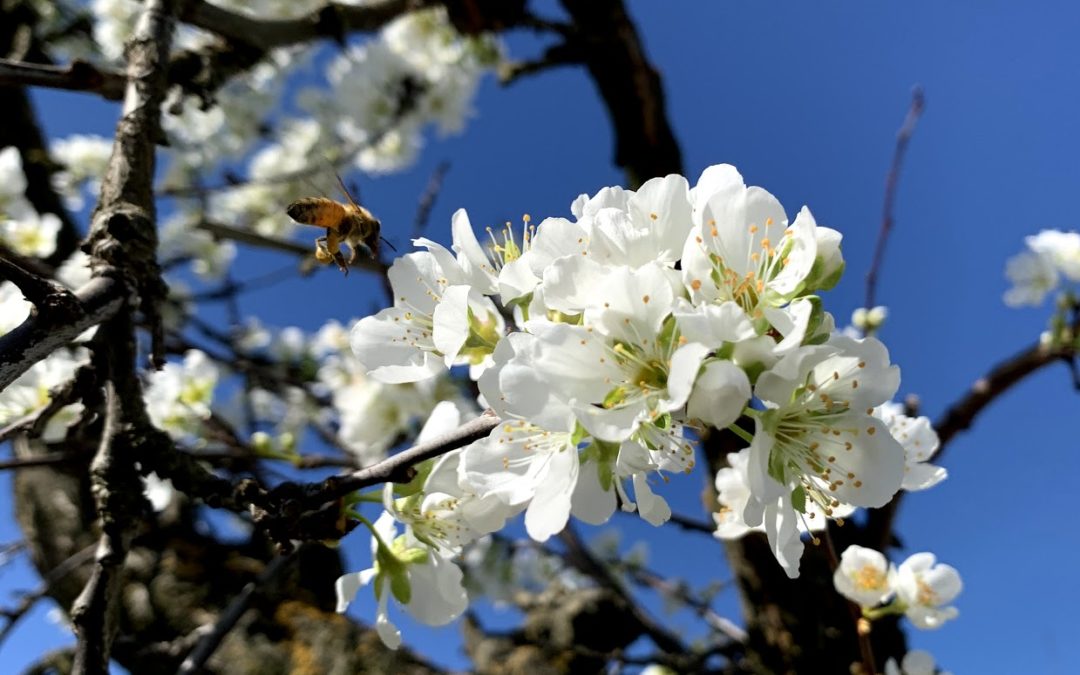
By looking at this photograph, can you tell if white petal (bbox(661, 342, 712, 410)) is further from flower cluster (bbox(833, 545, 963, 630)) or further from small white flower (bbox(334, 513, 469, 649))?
flower cluster (bbox(833, 545, 963, 630))

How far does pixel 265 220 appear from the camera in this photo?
5602 mm

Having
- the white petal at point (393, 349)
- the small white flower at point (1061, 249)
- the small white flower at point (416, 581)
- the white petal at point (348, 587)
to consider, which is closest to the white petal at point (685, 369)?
the white petal at point (393, 349)

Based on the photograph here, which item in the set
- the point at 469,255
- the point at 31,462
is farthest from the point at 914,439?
the point at 31,462

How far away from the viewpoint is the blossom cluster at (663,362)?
68 centimetres

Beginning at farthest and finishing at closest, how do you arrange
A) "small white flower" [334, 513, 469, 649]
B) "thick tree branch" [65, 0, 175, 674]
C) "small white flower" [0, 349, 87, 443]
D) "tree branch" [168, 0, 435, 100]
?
"tree branch" [168, 0, 435, 100] → "small white flower" [0, 349, 87, 443] → "small white flower" [334, 513, 469, 649] → "thick tree branch" [65, 0, 175, 674]

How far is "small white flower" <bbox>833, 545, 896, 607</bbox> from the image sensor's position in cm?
144

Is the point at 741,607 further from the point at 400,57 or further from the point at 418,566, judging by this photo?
the point at 400,57

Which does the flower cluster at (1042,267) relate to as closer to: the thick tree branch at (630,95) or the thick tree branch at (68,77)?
the thick tree branch at (630,95)

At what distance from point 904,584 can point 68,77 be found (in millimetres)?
1872

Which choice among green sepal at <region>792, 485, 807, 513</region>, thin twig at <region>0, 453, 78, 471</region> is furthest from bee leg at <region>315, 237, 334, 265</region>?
green sepal at <region>792, 485, 807, 513</region>

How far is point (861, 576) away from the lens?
1.47m

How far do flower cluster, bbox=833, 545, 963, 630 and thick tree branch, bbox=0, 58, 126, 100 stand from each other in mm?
1659

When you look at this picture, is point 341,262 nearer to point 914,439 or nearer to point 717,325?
point 717,325

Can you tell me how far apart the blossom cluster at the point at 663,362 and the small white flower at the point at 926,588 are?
763 millimetres
